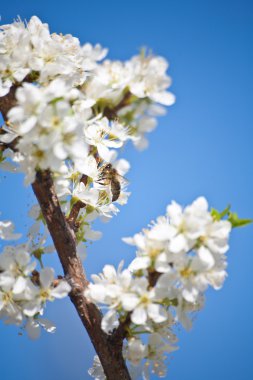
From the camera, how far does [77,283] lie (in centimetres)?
198

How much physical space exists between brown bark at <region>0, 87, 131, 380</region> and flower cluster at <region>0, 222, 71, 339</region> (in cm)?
10

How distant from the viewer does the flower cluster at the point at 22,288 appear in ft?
5.95

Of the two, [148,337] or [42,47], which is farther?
[42,47]

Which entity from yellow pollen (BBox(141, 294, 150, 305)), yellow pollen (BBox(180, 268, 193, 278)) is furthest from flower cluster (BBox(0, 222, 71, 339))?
yellow pollen (BBox(180, 268, 193, 278))

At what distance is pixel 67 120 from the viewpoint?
5.19 feet

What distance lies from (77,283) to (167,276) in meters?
0.47

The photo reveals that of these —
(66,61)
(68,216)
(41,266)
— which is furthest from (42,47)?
(41,266)

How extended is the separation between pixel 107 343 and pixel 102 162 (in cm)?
91

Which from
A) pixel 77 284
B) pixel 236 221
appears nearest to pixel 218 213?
pixel 236 221

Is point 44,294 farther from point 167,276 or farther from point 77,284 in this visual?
point 167,276

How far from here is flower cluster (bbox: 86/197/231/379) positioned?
5.35 ft

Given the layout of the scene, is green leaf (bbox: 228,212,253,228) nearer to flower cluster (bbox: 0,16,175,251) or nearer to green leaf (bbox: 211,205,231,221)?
green leaf (bbox: 211,205,231,221)

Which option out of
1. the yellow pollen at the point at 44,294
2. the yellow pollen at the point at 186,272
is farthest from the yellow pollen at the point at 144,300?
the yellow pollen at the point at 44,294

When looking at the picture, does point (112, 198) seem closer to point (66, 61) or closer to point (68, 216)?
point (68, 216)
